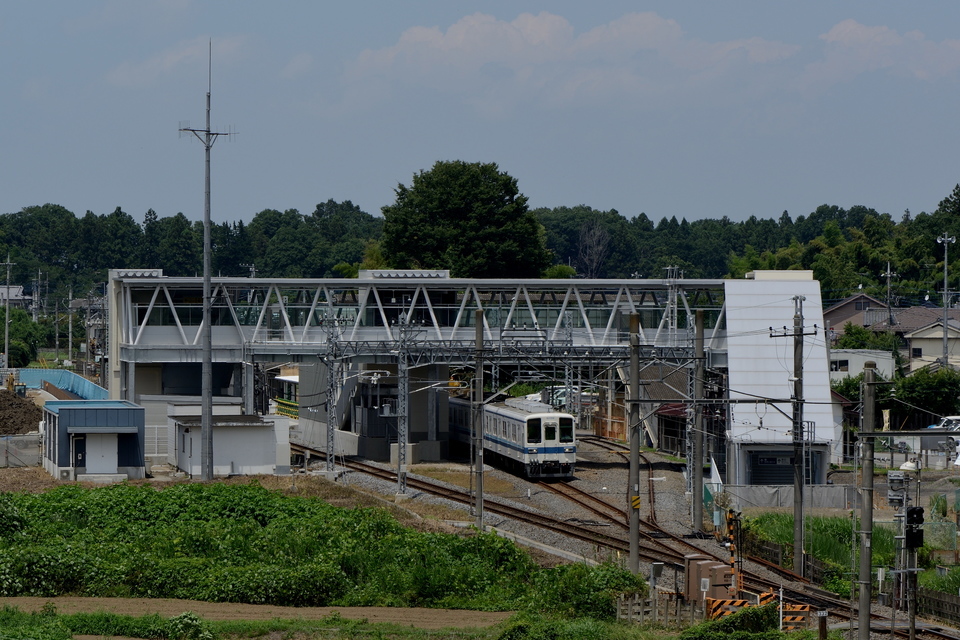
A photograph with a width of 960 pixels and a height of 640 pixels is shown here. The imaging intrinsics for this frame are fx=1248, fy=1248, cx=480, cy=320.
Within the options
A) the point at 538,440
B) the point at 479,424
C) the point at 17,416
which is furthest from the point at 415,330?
the point at 17,416

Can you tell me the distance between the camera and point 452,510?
1415 inches

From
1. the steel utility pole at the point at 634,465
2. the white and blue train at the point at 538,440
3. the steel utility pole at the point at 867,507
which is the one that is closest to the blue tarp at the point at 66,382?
the white and blue train at the point at 538,440

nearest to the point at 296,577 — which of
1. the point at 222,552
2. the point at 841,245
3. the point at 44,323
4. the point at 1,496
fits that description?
the point at 222,552

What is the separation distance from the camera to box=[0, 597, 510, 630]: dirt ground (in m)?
22.5

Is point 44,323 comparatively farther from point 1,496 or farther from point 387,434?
point 1,496

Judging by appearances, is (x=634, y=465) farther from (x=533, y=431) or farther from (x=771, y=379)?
(x=771, y=379)

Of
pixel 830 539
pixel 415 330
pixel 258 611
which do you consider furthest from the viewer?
pixel 415 330

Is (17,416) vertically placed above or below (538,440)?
below

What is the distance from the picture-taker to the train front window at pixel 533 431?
42656 mm

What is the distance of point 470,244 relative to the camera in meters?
83.4

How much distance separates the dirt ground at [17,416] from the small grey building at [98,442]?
15.5 m

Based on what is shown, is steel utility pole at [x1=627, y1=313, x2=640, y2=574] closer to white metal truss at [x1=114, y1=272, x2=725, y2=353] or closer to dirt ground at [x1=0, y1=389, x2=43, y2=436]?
white metal truss at [x1=114, y1=272, x2=725, y2=353]

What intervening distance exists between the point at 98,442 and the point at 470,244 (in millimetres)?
46593

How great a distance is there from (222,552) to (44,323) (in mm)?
108624
